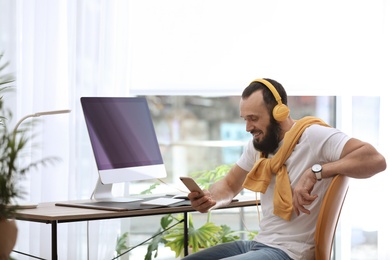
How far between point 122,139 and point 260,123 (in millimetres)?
684

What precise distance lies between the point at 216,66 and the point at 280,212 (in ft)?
5.41

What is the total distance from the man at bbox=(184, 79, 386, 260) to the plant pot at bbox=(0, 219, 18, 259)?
4.06ft

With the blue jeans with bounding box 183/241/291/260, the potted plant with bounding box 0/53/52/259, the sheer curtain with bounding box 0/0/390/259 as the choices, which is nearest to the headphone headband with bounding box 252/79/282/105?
the blue jeans with bounding box 183/241/291/260

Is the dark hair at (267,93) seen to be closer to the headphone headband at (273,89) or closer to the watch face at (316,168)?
the headphone headband at (273,89)


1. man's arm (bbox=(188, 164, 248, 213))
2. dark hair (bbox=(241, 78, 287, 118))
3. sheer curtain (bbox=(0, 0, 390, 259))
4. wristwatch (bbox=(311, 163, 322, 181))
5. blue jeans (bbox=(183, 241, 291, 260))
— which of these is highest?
sheer curtain (bbox=(0, 0, 390, 259))

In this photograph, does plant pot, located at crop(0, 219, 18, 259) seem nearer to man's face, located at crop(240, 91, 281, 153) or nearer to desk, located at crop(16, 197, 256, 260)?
desk, located at crop(16, 197, 256, 260)

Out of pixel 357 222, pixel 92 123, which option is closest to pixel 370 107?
pixel 357 222

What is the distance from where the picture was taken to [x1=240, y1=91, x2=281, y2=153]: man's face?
2.97m

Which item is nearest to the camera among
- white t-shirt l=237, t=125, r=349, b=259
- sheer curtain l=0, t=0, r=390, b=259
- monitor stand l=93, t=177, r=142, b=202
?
white t-shirt l=237, t=125, r=349, b=259

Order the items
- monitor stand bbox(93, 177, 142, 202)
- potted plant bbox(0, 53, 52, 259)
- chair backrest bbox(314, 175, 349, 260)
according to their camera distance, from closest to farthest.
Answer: potted plant bbox(0, 53, 52, 259), chair backrest bbox(314, 175, 349, 260), monitor stand bbox(93, 177, 142, 202)

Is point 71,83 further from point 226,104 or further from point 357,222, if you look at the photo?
point 226,104

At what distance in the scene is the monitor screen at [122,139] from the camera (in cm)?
320

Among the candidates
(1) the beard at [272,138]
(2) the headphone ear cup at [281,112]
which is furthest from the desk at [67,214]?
(2) the headphone ear cup at [281,112]

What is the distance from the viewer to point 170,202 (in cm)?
307
